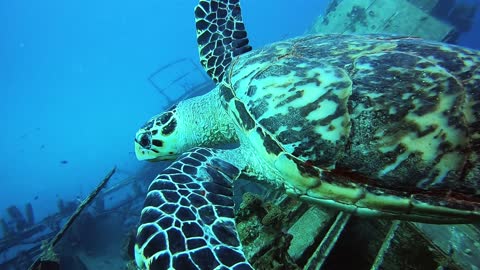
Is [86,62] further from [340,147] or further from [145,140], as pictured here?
[340,147]

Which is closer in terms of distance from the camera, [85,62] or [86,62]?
[86,62]

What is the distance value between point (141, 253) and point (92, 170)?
36.3m

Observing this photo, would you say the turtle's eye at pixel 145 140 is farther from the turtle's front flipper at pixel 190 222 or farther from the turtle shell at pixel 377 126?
the turtle shell at pixel 377 126

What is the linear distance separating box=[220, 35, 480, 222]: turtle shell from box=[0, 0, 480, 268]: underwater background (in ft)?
148

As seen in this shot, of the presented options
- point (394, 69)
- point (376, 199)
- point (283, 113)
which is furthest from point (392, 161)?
point (283, 113)

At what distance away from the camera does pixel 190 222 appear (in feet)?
6.42

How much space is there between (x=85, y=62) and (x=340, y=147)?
156m

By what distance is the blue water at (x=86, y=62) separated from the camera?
65.0 m

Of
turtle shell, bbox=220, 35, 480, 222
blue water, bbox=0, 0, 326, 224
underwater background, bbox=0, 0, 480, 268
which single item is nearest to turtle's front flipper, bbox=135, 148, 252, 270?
turtle shell, bbox=220, 35, 480, 222

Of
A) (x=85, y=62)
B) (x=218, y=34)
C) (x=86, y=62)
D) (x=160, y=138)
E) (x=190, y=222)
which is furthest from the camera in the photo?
(x=85, y=62)

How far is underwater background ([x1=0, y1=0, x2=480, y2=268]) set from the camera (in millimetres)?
64312

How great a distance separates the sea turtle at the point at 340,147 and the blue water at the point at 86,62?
47073mm

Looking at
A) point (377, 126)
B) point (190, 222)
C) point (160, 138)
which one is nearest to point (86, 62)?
point (160, 138)

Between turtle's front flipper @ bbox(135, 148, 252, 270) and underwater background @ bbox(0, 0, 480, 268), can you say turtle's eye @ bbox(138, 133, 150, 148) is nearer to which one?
turtle's front flipper @ bbox(135, 148, 252, 270)
